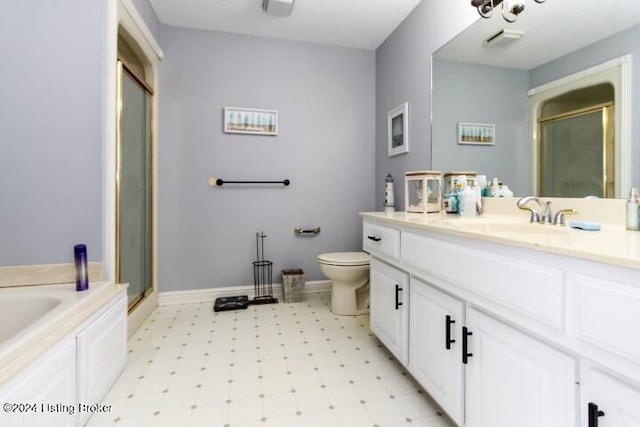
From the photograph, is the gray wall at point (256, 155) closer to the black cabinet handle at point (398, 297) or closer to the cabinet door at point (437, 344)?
the black cabinet handle at point (398, 297)

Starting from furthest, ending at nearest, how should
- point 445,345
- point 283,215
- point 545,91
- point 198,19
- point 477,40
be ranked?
point 283,215 → point 198,19 → point 477,40 → point 545,91 → point 445,345

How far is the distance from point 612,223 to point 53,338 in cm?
197

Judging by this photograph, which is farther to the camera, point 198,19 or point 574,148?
point 198,19

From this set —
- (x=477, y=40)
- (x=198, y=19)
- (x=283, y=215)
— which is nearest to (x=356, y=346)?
(x=283, y=215)

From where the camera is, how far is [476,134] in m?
1.76

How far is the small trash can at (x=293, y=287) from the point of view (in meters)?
2.66

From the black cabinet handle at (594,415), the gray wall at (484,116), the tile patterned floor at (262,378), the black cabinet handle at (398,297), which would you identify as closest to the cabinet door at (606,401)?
the black cabinet handle at (594,415)

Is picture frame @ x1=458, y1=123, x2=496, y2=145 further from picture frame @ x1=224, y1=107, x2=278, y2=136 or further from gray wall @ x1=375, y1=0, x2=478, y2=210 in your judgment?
picture frame @ x1=224, y1=107, x2=278, y2=136

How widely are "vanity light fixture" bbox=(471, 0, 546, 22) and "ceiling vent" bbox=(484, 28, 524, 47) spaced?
5 centimetres

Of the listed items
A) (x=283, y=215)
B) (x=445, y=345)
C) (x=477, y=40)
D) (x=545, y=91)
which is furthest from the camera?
(x=283, y=215)

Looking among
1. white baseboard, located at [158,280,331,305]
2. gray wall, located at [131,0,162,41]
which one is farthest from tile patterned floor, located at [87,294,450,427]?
gray wall, located at [131,0,162,41]

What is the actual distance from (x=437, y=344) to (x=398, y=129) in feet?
5.97

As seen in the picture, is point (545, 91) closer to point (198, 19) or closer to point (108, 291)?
point (108, 291)

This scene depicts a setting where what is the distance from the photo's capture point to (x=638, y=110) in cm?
105
